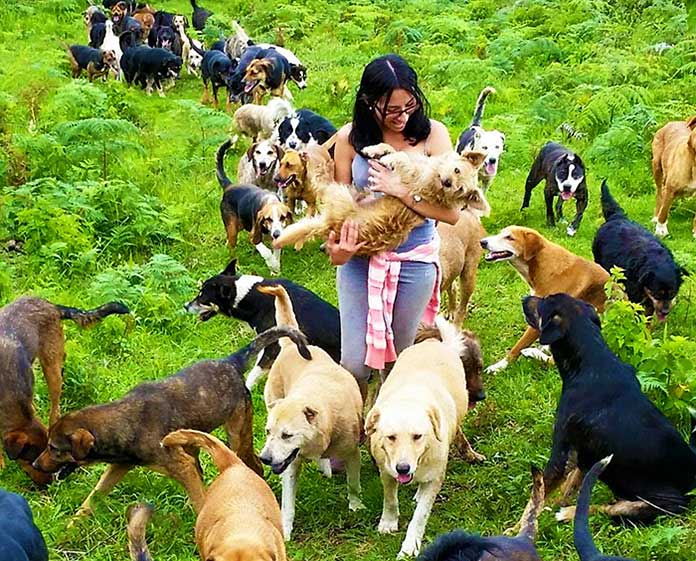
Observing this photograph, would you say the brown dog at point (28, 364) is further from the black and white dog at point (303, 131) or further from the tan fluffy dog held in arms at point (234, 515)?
the black and white dog at point (303, 131)

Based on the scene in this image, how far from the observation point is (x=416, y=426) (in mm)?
5051

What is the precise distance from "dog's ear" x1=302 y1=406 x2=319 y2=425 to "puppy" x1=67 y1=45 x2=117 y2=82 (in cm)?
1319

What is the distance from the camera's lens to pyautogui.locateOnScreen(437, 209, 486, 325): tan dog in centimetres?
778

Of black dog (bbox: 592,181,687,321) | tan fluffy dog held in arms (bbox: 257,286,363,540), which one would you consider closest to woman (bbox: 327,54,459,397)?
tan fluffy dog held in arms (bbox: 257,286,363,540)

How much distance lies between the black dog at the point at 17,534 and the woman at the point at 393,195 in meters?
2.16

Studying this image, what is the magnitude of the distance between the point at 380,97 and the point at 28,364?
9.58ft

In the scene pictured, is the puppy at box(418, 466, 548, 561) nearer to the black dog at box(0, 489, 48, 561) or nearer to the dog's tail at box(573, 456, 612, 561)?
the dog's tail at box(573, 456, 612, 561)

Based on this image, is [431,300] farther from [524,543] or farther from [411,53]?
[411,53]

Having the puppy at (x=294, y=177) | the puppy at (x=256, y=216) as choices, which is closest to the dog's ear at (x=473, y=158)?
the puppy at (x=256, y=216)

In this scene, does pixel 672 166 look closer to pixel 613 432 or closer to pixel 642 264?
pixel 642 264

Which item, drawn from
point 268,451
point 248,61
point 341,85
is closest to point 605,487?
point 268,451

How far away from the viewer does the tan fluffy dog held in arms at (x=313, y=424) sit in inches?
210

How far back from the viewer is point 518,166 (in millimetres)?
11961

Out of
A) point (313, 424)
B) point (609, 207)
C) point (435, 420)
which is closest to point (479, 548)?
point (435, 420)
